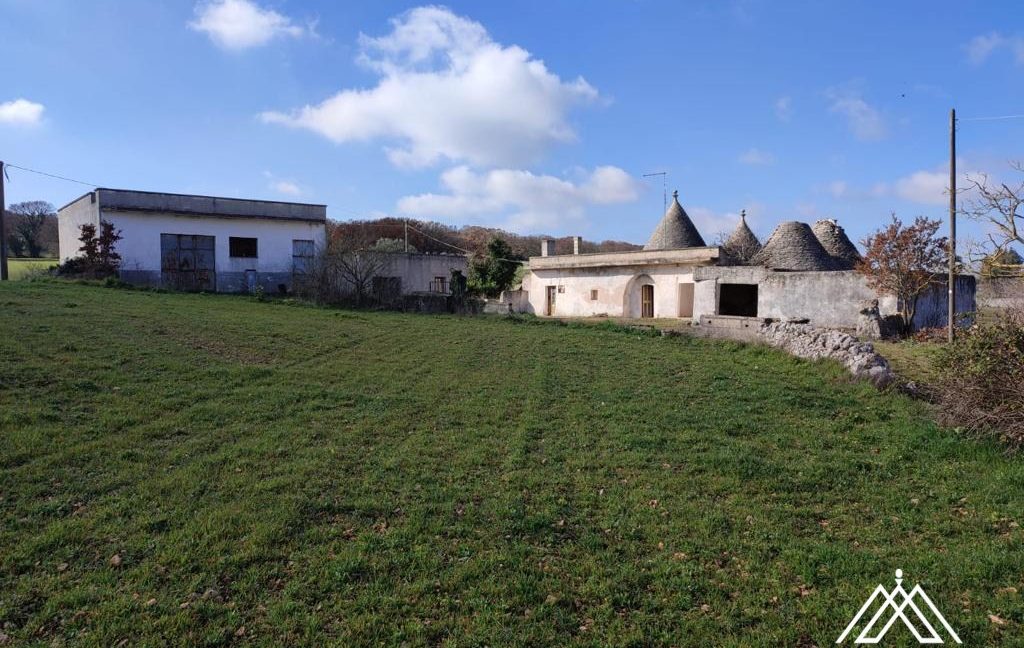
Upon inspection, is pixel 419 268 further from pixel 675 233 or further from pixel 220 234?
pixel 675 233

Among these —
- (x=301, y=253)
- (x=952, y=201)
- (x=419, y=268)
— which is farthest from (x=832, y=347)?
(x=301, y=253)

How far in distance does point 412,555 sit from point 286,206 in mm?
26781

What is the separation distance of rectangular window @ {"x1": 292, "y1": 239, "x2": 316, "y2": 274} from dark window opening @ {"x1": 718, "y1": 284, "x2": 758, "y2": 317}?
1826 centimetres

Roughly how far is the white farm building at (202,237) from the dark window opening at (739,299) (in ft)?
59.7

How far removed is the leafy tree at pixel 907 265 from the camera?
749 inches

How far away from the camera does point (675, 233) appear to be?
28.1m

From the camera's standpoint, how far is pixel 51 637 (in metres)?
3.41

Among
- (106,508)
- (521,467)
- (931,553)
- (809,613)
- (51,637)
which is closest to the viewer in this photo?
(51,637)

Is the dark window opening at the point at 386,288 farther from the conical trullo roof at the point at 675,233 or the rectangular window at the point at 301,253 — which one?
the conical trullo roof at the point at 675,233

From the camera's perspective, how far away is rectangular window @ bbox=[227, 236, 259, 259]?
2684 centimetres

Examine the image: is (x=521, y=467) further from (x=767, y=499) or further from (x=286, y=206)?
(x=286, y=206)

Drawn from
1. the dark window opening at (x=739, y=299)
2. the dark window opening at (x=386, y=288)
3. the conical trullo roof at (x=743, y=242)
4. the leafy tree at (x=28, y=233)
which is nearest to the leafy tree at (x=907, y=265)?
the dark window opening at (x=739, y=299)

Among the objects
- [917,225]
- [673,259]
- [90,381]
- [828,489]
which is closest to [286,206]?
[673,259]

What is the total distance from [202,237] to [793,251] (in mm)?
24746
